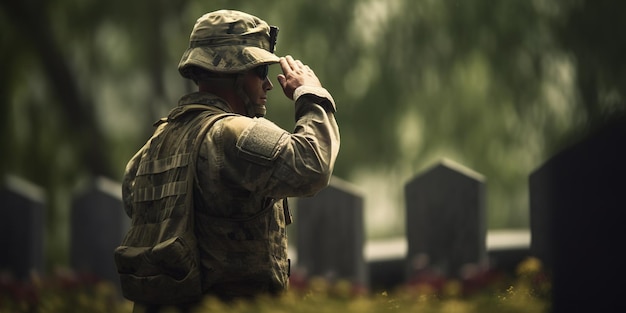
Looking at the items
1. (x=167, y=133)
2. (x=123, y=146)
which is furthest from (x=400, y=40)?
(x=167, y=133)

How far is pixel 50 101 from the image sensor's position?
33.8ft

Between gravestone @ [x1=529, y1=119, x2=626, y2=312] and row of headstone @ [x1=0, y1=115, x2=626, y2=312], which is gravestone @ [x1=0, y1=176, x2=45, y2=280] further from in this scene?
gravestone @ [x1=529, y1=119, x2=626, y2=312]

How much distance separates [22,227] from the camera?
24.5 ft

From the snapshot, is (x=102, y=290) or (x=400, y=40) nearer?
(x=102, y=290)

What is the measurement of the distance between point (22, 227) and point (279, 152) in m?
4.46

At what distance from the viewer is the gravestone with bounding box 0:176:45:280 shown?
24.4ft

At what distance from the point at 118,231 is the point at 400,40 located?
10.2ft

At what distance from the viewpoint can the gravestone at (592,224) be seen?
3.28 metres

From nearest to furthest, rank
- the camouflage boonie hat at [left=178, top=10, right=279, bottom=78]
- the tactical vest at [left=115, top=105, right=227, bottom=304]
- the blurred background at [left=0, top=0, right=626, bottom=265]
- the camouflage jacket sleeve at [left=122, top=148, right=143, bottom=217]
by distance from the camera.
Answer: the tactical vest at [left=115, top=105, right=227, bottom=304] → the camouflage boonie hat at [left=178, top=10, right=279, bottom=78] → the camouflage jacket sleeve at [left=122, top=148, right=143, bottom=217] → the blurred background at [left=0, top=0, right=626, bottom=265]

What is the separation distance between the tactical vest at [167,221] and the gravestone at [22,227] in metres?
3.80

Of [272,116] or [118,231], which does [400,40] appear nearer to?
[272,116]

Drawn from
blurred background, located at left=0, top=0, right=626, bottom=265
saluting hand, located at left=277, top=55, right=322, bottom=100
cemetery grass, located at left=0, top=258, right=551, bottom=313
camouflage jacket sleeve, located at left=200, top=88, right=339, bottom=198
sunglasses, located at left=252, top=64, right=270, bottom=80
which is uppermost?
blurred background, located at left=0, top=0, right=626, bottom=265

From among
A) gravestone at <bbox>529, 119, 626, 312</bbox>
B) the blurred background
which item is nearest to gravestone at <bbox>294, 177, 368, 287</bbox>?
→ the blurred background

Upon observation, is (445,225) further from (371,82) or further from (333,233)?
(371,82)
